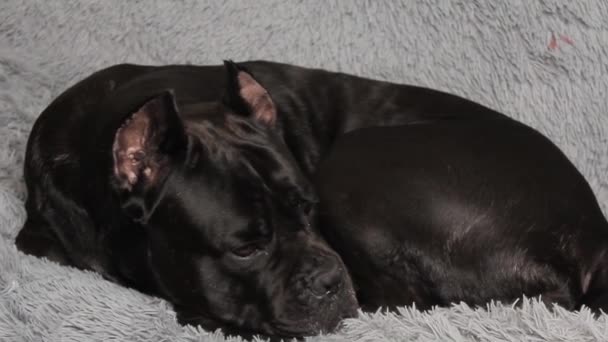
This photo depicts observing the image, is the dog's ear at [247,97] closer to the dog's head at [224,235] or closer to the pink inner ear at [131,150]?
the dog's head at [224,235]

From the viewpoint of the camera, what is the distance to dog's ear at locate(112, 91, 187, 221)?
2637mm

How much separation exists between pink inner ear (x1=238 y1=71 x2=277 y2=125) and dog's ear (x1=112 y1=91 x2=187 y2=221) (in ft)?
1.30

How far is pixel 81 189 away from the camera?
3.03 metres

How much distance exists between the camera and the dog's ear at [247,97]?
3.03 metres

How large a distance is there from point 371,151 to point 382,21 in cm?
151

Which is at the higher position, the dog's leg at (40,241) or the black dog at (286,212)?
the black dog at (286,212)

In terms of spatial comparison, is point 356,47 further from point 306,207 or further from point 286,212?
point 286,212

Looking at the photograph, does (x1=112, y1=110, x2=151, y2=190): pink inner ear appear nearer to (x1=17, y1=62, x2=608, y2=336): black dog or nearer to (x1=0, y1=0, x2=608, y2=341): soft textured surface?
(x1=17, y1=62, x2=608, y2=336): black dog

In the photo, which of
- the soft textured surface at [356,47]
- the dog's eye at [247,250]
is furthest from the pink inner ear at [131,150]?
the soft textured surface at [356,47]

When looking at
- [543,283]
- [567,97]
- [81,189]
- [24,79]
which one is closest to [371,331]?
[543,283]

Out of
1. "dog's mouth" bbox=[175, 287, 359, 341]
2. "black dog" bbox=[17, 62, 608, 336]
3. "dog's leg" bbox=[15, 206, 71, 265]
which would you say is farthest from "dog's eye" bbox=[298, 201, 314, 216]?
"dog's leg" bbox=[15, 206, 71, 265]

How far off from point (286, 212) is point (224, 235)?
0.25 meters

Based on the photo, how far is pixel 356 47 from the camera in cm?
461

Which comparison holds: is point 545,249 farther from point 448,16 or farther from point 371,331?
point 448,16
